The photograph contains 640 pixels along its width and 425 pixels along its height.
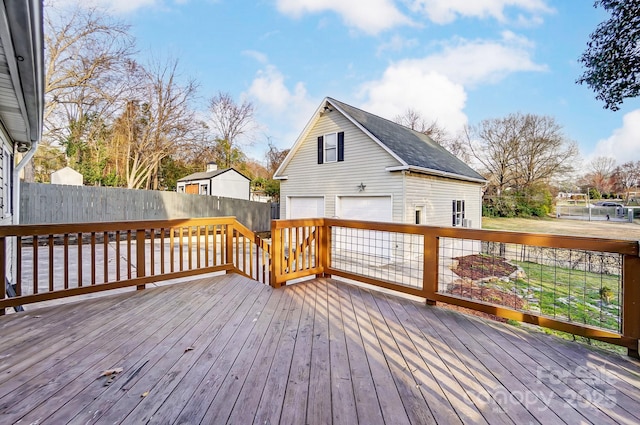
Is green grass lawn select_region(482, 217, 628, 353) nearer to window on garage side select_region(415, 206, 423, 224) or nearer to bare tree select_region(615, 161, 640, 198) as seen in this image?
bare tree select_region(615, 161, 640, 198)

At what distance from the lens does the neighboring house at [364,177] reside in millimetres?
8430

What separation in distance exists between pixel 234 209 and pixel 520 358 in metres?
12.6

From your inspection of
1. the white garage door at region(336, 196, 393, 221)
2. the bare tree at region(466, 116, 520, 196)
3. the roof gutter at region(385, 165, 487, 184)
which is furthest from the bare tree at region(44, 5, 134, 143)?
the bare tree at region(466, 116, 520, 196)

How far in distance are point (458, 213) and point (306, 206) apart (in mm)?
5939

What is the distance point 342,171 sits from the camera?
9.62m

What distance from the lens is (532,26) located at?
27.4 ft

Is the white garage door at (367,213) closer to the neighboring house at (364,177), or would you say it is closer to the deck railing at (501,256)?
the neighboring house at (364,177)

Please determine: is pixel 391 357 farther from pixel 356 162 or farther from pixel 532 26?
pixel 532 26

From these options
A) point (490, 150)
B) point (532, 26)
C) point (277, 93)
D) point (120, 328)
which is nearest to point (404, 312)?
point (120, 328)

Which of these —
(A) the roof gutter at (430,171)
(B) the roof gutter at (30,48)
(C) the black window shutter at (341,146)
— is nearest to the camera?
(B) the roof gutter at (30,48)

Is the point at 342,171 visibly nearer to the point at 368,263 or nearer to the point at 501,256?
the point at 368,263

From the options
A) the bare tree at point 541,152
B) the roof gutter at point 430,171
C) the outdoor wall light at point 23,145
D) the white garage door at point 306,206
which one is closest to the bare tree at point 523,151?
the bare tree at point 541,152

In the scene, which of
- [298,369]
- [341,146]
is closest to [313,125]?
[341,146]

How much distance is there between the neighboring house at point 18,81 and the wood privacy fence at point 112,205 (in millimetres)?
4060
